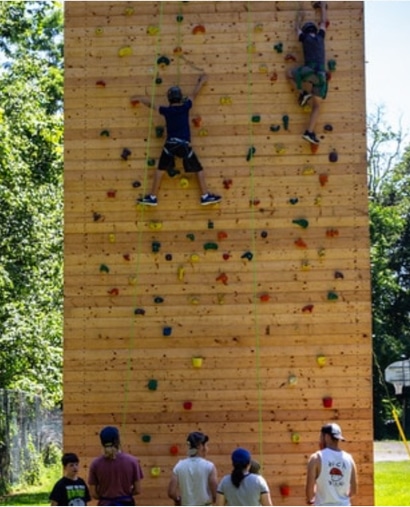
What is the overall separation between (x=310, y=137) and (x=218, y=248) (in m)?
1.56

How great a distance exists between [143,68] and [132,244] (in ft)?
6.45

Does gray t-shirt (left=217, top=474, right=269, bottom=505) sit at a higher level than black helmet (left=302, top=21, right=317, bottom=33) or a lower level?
lower

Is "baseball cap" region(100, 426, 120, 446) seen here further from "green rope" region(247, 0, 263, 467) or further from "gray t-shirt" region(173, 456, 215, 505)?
"green rope" region(247, 0, 263, 467)

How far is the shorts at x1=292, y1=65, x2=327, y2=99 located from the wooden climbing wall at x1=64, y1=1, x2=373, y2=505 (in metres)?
0.19

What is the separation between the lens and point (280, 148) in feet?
40.5

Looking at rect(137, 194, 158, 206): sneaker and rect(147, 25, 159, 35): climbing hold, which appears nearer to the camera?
rect(137, 194, 158, 206): sneaker

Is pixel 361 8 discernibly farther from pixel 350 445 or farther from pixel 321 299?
pixel 350 445

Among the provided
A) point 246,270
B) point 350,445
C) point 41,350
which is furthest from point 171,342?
point 41,350

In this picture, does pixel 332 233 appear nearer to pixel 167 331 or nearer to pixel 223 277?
pixel 223 277

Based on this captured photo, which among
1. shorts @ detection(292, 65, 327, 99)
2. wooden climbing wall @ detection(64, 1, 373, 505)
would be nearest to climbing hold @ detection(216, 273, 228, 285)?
wooden climbing wall @ detection(64, 1, 373, 505)

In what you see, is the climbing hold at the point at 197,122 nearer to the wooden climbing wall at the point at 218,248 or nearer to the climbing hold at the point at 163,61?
the wooden climbing wall at the point at 218,248

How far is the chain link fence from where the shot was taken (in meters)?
23.4

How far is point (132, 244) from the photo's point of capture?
Result: 1235cm

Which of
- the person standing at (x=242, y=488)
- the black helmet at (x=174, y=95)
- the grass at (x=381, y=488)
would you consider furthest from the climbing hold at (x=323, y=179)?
the grass at (x=381, y=488)
